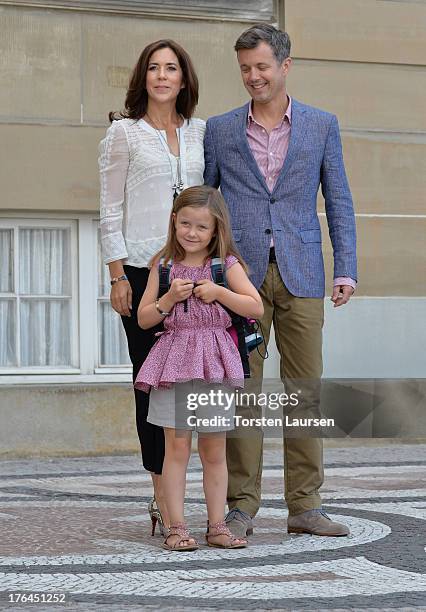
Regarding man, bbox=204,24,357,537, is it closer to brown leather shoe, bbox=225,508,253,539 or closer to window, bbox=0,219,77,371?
brown leather shoe, bbox=225,508,253,539

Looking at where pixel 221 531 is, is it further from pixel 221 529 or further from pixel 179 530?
pixel 179 530

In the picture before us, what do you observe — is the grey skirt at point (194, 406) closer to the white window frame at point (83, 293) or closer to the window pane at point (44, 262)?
the white window frame at point (83, 293)

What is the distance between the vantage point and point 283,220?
230 inches

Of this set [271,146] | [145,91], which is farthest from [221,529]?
[145,91]

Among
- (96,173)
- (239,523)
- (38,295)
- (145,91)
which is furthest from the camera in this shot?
(38,295)

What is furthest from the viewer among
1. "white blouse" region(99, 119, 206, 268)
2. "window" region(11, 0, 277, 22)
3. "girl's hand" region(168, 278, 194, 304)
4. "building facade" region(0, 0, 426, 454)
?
"window" region(11, 0, 277, 22)

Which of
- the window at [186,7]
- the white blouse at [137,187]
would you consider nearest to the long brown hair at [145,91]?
the white blouse at [137,187]

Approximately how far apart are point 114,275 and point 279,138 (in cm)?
91

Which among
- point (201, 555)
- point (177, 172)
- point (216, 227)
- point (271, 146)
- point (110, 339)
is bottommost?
point (201, 555)

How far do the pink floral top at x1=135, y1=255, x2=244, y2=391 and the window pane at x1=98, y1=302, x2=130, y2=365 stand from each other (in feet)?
15.3

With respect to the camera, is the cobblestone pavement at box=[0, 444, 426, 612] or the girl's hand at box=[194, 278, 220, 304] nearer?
the cobblestone pavement at box=[0, 444, 426, 612]

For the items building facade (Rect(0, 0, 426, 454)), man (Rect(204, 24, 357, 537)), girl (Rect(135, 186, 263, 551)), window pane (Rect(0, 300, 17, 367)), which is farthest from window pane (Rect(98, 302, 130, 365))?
girl (Rect(135, 186, 263, 551))

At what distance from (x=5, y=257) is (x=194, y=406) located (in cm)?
479

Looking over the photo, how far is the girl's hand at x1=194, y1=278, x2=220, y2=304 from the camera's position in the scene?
5.36m
